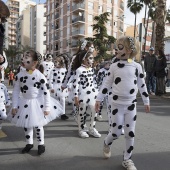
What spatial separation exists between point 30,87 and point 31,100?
0.74ft

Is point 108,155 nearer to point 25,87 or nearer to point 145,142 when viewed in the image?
point 145,142

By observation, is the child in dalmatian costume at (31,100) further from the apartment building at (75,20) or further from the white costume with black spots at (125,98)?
the apartment building at (75,20)

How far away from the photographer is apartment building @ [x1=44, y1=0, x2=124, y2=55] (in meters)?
59.2

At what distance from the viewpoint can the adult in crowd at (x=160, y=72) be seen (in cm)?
1235

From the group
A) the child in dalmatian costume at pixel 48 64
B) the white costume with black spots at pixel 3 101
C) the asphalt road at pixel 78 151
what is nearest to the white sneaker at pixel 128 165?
the asphalt road at pixel 78 151

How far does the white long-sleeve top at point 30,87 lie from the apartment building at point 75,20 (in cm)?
5112

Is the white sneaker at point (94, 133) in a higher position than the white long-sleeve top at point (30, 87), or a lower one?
lower

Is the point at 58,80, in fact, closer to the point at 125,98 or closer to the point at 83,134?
the point at 83,134

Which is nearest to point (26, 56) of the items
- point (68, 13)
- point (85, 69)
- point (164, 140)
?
point (85, 69)

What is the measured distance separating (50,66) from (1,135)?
15.2 feet

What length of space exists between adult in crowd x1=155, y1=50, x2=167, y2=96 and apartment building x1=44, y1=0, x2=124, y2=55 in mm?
43325

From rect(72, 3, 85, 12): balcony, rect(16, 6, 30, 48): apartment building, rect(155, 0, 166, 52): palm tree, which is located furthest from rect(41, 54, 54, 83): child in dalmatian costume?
rect(16, 6, 30, 48): apartment building

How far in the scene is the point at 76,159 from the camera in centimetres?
425

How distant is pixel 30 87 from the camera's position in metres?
4.50
